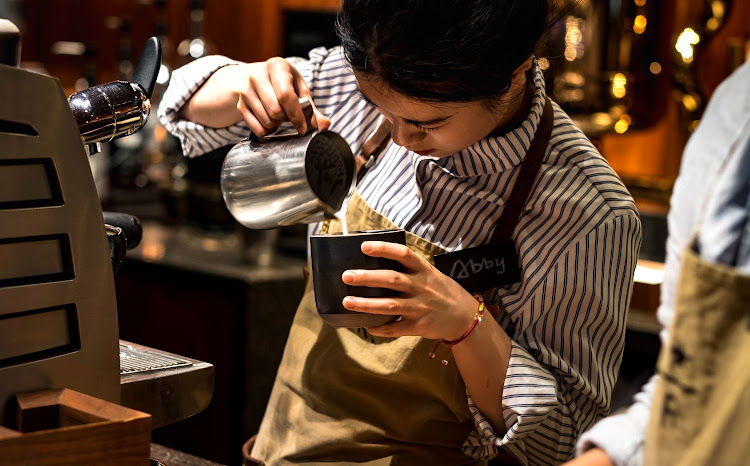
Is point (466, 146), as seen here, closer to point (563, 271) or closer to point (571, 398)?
point (563, 271)

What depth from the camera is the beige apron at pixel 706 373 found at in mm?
585

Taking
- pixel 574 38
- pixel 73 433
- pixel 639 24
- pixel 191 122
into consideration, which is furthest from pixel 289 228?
pixel 73 433

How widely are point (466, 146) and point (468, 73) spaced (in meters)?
0.13

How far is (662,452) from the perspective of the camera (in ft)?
2.05

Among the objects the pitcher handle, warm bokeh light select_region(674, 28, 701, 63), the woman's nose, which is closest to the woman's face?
the woman's nose

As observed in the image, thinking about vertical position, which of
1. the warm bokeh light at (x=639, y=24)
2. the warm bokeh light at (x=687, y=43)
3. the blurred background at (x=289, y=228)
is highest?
the warm bokeh light at (x=639, y=24)

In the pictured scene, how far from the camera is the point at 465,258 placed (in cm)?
128

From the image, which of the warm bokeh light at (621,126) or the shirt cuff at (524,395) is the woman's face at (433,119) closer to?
the shirt cuff at (524,395)

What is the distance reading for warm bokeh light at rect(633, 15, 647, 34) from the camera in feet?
9.01

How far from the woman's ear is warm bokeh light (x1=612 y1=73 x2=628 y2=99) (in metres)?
1.59

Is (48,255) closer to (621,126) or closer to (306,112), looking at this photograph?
(306,112)

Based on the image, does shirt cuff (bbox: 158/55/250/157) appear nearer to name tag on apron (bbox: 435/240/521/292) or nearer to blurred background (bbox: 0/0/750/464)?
name tag on apron (bbox: 435/240/521/292)

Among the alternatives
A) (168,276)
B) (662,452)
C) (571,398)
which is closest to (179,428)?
(168,276)

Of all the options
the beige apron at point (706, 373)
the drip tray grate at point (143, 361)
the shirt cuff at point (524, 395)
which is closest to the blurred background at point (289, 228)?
the shirt cuff at point (524, 395)
